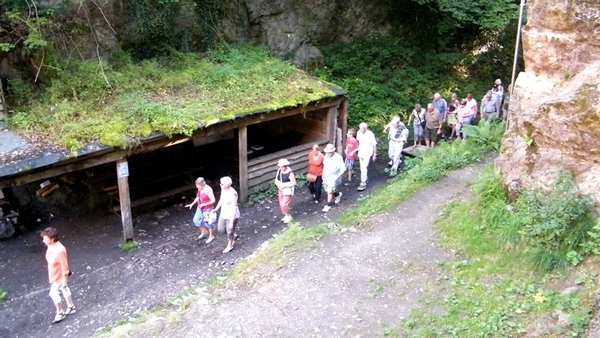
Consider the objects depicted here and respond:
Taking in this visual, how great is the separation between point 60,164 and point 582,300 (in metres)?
8.38

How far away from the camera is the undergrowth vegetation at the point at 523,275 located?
6320mm

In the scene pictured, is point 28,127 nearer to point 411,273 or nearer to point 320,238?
point 320,238

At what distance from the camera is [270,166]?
13.7m

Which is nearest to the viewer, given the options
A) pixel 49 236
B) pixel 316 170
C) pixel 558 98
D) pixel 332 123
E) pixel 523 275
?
pixel 523 275

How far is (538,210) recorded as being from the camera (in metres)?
7.41

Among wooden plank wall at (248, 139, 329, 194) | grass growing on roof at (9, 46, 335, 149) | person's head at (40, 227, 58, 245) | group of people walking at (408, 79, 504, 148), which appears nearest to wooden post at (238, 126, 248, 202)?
wooden plank wall at (248, 139, 329, 194)

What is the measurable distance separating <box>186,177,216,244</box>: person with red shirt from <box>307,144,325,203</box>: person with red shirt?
91.7 inches

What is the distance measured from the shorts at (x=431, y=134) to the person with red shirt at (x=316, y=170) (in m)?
4.16

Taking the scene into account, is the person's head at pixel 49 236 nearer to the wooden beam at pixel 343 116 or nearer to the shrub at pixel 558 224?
the shrub at pixel 558 224

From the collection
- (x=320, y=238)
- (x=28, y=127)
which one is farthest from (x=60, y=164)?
(x=320, y=238)

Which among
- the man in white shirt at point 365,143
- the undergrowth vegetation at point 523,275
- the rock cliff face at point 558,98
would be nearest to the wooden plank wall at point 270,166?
the man in white shirt at point 365,143

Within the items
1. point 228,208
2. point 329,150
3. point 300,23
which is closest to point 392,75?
point 300,23

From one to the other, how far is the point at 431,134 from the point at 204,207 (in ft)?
23.5

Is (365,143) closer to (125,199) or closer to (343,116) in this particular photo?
(343,116)
